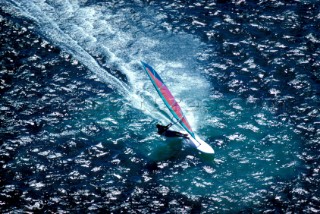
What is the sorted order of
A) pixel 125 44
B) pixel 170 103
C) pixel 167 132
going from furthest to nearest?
pixel 125 44 < pixel 170 103 < pixel 167 132

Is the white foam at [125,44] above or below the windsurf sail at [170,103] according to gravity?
above

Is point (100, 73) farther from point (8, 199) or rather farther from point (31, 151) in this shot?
point (8, 199)

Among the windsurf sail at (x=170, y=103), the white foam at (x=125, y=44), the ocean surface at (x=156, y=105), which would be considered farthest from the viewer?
the white foam at (x=125, y=44)

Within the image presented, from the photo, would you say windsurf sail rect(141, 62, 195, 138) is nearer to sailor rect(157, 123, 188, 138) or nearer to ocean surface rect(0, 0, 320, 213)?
sailor rect(157, 123, 188, 138)

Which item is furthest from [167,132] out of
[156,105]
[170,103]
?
[156,105]

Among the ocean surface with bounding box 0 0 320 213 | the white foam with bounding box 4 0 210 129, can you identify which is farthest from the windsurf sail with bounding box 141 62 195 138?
the white foam with bounding box 4 0 210 129

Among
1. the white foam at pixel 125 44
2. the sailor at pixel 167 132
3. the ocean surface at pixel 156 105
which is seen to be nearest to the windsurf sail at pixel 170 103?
the sailor at pixel 167 132

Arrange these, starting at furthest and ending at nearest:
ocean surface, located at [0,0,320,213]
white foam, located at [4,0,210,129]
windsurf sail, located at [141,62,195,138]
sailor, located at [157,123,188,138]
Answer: white foam, located at [4,0,210,129] < windsurf sail, located at [141,62,195,138] < sailor, located at [157,123,188,138] < ocean surface, located at [0,0,320,213]

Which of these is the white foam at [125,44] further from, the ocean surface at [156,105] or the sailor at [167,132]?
the sailor at [167,132]

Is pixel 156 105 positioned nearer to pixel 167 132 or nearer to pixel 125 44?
pixel 167 132

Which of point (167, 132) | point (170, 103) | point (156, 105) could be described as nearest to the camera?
point (167, 132)
